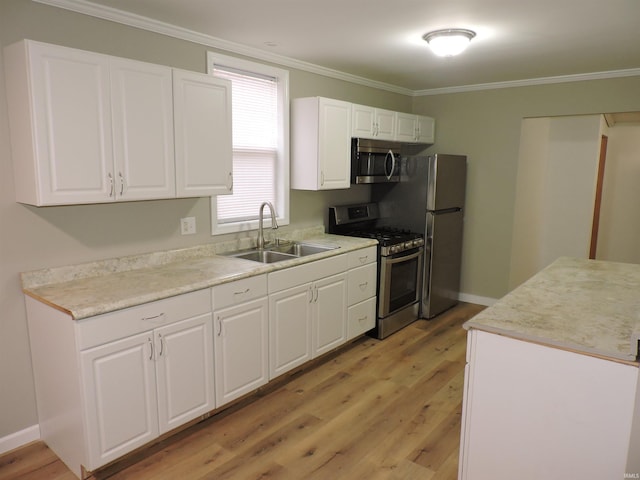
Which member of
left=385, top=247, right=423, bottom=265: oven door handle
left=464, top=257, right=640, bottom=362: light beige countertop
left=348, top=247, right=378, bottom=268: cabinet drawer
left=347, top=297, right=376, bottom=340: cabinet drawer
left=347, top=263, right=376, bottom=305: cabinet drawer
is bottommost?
left=347, top=297, right=376, bottom=340: cabinet drawer

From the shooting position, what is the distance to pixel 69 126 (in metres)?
2.19

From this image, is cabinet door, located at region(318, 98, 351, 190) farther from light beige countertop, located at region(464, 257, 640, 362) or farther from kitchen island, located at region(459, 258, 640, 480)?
kitchen island, located at region(459, 258, 640, 480)

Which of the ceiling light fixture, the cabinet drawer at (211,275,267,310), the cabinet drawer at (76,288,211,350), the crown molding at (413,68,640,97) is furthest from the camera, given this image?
the crown molding at (413,68,640,97)

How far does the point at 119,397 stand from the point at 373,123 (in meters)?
3.15

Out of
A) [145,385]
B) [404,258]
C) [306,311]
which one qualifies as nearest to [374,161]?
[404,258]

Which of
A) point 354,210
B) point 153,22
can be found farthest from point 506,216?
point 153,22

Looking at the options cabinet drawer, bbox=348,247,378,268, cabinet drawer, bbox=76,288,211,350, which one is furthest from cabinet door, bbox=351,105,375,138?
cabinet drawer, bbox=76,288,211,350

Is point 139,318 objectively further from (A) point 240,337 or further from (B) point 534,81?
(B) point 534,81

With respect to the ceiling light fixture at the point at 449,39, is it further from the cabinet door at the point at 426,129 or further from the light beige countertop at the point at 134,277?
the cabinet door at the point at 426,129

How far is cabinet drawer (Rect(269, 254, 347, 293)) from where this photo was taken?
304 centimetres

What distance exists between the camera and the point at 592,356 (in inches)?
65.2

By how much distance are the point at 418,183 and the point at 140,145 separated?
9.18 feet

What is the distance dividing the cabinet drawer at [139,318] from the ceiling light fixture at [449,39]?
7.06ft

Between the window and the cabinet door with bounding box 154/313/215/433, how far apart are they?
100 centimetres
